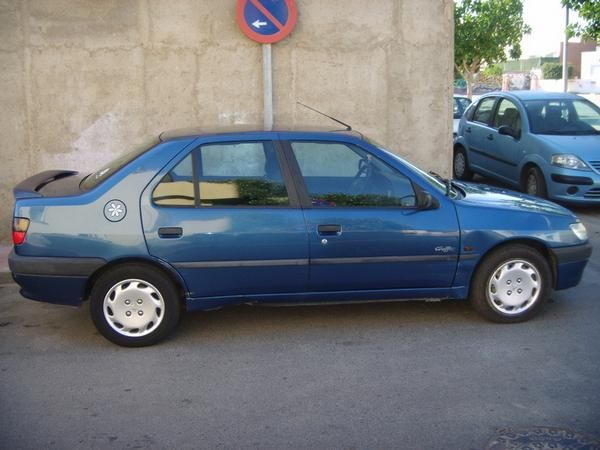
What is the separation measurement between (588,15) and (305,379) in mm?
11583

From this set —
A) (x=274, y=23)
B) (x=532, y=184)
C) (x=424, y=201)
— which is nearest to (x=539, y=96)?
(x=532, y=184)

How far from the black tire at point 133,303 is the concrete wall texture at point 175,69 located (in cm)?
354

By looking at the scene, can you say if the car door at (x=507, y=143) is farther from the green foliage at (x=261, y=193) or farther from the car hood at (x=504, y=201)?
the green foliage at (x=261, y=193)

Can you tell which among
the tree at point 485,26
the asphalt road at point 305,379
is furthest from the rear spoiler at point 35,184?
the tree at point 485,26

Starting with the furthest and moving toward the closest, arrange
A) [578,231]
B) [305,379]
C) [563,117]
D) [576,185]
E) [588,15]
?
[588,15] → [563,117] → [576,185] → [578,231] → [305,379]

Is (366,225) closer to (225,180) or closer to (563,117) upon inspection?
(225,180)

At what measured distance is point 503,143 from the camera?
11.4 m

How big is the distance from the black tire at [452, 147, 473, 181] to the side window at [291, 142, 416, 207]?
754cm

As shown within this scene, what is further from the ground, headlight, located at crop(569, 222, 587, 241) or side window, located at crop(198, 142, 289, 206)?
side window, located at crop(198, 142, 289, 206)

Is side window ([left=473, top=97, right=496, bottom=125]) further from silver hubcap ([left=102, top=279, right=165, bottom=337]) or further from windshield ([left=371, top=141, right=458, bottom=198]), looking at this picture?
silver hubcap ([left=102, top=279, right=165, bottom=337])

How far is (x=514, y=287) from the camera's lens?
5.62 meters

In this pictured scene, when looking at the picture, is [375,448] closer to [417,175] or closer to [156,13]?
[417,175]

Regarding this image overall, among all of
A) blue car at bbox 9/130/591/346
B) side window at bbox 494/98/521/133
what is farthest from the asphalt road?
side window at bbox 494/98/521/133

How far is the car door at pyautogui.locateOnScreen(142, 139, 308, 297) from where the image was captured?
5.18 meters
